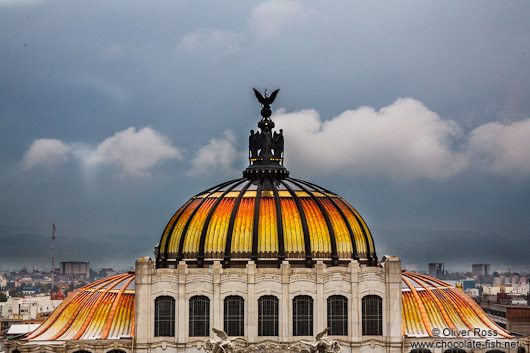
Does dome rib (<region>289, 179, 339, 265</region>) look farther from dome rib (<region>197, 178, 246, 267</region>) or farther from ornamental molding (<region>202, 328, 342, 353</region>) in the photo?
ornamental molding (<region>202, 328, 342, 353</region>)

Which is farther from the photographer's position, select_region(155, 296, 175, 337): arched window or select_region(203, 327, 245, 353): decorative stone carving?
select_region(155, 296, 175, 337): arched window

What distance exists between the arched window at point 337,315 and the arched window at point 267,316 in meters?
5.13

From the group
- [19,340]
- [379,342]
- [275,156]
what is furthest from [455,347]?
[19,340]

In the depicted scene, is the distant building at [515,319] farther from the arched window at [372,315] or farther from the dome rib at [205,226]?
the dome rib at [205,226]

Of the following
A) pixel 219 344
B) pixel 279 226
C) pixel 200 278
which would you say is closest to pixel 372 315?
pixel 279 226

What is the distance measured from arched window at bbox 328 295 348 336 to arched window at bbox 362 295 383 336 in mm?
1932

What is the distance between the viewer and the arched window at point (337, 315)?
305 ft

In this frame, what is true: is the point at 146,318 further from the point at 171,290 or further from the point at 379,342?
the point at 379,342

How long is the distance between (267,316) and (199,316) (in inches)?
253

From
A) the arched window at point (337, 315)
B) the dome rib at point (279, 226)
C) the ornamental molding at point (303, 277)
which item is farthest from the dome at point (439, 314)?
the dome rib at point (279, 226)

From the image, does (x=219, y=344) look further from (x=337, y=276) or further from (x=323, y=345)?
(x=337, y=276)

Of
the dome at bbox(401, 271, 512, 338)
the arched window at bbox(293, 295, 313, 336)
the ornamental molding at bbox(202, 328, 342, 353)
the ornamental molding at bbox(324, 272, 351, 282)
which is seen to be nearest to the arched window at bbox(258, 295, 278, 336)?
the arched window at bbox(293, 295, 313, 336)

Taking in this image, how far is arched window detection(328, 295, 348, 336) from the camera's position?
93.1m

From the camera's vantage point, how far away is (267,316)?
92625mm
